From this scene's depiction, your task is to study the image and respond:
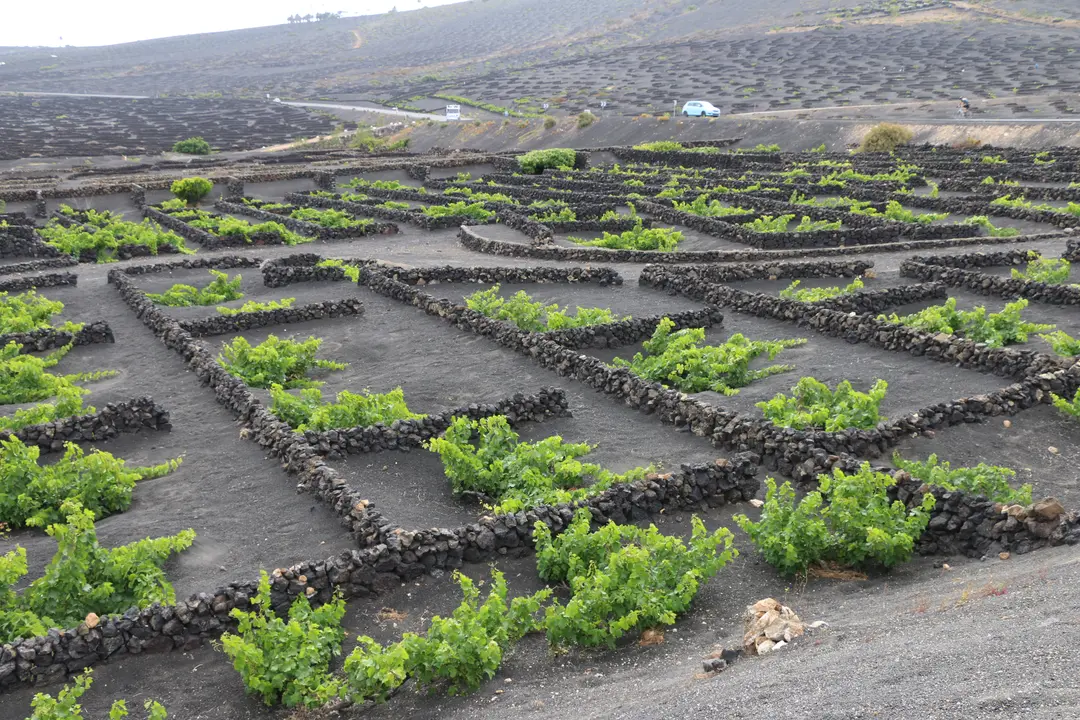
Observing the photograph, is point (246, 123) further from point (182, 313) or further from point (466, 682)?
point (466, 682)

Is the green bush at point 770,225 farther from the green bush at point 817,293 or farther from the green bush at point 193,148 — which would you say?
the green bush at point 193,148

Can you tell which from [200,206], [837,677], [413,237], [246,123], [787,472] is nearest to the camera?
[837,677]

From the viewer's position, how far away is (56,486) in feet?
34.7

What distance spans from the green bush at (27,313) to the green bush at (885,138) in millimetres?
41607

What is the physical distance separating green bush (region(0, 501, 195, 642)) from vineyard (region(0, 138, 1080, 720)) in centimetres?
3

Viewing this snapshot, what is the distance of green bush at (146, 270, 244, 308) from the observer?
69.7 ft

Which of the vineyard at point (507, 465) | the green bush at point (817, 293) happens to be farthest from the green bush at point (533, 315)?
the green bush at point (817, 293)

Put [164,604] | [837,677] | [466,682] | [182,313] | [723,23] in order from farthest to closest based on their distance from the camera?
[723,23]
[182,313]
[164,604]
[466,682]
[837,677]

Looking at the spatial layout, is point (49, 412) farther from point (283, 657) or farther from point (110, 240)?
point (110, 240)

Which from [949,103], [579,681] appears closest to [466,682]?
[579,681]

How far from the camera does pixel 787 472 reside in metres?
11.1

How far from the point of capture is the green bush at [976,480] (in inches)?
364

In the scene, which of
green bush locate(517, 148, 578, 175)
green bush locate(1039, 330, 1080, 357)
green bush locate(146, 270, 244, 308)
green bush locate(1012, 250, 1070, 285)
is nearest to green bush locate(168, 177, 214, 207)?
green bush locate(517, 148, 578, 175)

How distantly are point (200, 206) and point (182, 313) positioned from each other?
74.7 ft
